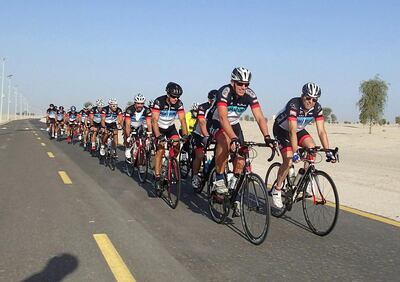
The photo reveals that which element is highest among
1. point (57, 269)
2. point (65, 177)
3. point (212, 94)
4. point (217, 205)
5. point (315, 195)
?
point (212, 94)

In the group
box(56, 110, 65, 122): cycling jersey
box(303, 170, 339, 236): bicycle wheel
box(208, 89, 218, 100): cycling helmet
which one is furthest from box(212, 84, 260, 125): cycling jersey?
box(56, 110, 65, 122): cycling jersey

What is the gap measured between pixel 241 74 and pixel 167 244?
2.50 meters

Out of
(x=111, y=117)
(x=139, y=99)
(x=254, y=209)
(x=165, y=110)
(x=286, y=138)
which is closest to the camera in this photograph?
(x=254, y=209)

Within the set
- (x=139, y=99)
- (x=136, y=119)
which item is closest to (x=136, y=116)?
(x=136, y=119)

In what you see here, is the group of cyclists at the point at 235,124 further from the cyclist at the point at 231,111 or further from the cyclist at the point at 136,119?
the cyclist at the point at 136,119

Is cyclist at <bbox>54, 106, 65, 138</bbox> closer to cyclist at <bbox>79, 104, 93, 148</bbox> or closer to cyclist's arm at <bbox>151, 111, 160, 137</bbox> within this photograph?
cyclist at <bbox>79, 104, 93, 148</bbox>

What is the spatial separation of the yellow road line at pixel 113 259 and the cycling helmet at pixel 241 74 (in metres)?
2.77

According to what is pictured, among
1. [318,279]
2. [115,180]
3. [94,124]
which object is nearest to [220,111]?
[318,279]

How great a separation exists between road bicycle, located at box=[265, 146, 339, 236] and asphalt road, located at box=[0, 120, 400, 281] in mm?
178

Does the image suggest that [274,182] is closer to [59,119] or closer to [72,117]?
[72,117]

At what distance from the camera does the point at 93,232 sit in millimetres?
5754

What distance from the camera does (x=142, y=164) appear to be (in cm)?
1040

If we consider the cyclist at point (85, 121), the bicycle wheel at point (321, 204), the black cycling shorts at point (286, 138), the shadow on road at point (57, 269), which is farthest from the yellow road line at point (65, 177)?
the cyclist at point (85, 121)

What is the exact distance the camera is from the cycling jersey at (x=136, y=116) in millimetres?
11289
